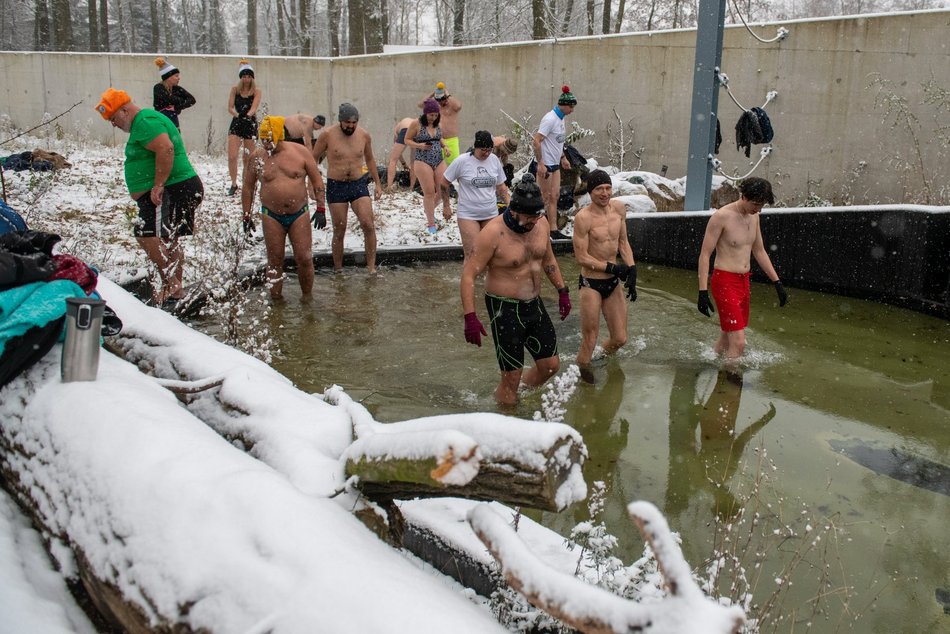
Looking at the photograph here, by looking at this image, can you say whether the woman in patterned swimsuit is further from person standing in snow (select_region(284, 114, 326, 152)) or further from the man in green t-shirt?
the man in green t-shirt

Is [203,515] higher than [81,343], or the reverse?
[81,343]

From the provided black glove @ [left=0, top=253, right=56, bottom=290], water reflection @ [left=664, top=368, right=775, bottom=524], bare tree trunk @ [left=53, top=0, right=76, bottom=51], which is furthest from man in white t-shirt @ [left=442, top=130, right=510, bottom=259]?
bare tree trunk @ [left=53, top=0, right=76, bottom=51]

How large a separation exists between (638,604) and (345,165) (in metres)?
7.64

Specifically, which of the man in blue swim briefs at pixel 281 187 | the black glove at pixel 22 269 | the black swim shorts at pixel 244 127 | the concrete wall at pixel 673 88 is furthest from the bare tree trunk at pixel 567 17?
the black glove at pixel 22 269

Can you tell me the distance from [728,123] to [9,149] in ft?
45.0

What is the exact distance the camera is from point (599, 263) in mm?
6246

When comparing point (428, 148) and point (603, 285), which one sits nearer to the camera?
point (603, 285)

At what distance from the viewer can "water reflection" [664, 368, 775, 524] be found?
448 centimetres

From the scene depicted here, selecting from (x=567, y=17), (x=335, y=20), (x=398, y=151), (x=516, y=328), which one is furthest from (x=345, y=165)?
(x=335, y=20)

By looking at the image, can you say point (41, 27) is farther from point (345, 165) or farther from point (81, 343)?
point (81, 343)

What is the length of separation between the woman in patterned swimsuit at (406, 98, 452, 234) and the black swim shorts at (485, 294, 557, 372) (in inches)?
239

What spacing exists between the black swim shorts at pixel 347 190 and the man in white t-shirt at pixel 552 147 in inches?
108

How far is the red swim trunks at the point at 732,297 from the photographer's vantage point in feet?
20.7

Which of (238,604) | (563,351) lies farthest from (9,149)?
(238,604)
